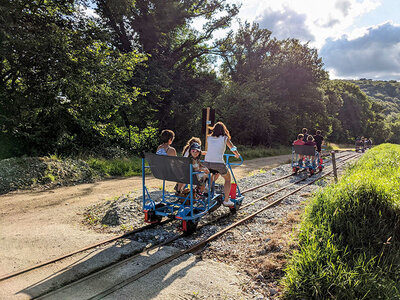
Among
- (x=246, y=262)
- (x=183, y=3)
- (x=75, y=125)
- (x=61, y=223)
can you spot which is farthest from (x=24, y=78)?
(x=183, y=3)

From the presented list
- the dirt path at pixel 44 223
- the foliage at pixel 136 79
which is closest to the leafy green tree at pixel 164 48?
the foliage at pixel 136 79

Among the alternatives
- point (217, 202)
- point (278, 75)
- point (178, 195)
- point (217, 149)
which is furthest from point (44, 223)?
point (278, 75)

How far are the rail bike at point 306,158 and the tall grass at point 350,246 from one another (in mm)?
7913

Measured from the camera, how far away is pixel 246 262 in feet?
15.4

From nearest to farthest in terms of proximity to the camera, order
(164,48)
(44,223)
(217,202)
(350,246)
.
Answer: (350,246) → (44,223) → (217,202) → (164,48)

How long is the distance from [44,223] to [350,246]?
20.4 ft

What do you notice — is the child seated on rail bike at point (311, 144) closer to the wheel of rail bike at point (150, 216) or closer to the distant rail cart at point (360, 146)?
the wheel of rail bike at point (150, 216)

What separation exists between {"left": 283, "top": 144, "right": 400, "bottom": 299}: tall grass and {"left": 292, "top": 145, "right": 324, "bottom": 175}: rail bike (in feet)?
26.0

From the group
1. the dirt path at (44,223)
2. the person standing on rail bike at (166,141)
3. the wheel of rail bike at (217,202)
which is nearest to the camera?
the dirt path at (44,223)

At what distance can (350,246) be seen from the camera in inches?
170

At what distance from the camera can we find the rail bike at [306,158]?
13.6 meters

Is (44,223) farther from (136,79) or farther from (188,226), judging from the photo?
(136,79)

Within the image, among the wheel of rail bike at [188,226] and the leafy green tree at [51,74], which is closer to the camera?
the wheel of rail bike at [188,226]

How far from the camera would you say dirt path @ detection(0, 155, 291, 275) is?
473 cm
